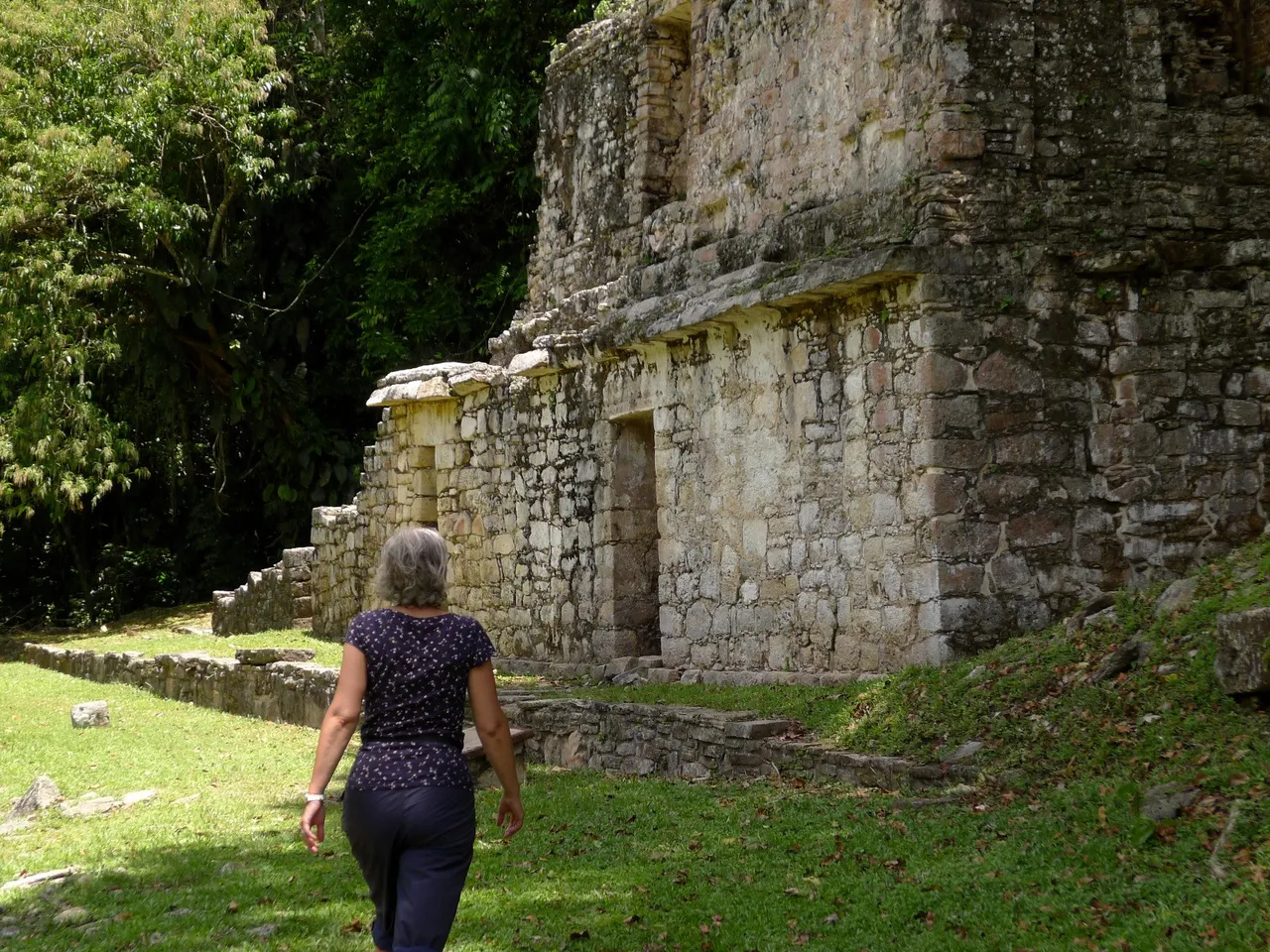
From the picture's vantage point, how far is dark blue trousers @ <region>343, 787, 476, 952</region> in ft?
13.4

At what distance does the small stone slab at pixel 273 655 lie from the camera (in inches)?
562

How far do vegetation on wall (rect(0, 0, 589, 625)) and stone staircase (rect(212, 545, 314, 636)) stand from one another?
2.49 meters

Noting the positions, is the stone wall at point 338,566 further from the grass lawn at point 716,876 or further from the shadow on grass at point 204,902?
the shadow on grass at point 204,902

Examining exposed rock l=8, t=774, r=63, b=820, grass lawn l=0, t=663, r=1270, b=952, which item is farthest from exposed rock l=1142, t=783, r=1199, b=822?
exposed rock l=8, t=774, r=63, b=820

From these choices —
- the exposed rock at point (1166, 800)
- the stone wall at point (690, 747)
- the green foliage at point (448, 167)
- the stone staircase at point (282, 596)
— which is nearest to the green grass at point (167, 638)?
the stone staircase at point (282, 596)

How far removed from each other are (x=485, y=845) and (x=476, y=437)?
836 cm

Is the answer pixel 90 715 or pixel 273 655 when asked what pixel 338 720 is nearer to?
pixel 90 715

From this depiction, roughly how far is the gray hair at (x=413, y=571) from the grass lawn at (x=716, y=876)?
1.57 meters

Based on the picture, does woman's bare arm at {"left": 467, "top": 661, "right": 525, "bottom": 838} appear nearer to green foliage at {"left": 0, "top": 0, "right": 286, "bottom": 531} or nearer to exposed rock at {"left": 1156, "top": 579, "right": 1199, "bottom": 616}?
exposed rock at {"left": 1156, "top": 579, "right": 1199, "bottom": 616}

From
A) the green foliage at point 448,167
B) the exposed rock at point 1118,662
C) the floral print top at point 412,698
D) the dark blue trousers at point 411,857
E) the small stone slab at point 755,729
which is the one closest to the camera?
the dark blue trousers at point 411,857

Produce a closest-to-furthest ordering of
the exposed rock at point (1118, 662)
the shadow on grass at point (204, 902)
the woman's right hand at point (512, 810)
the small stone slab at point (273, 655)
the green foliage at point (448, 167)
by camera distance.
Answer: the woman's right hand at point (512, 810) → the shadow on grass at point (204, 902) → the exposed rock at point (1118, 662) → the small stone slab at point (273, 655) → the green foliage at point (448, 167)

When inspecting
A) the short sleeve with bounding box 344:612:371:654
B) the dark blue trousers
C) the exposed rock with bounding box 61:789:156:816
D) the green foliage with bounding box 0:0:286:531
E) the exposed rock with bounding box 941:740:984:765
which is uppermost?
the green foliage with bounding box 0:0:286:531

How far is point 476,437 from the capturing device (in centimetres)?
1495

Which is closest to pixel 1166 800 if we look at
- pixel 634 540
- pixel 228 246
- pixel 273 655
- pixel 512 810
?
pixel 512 810
